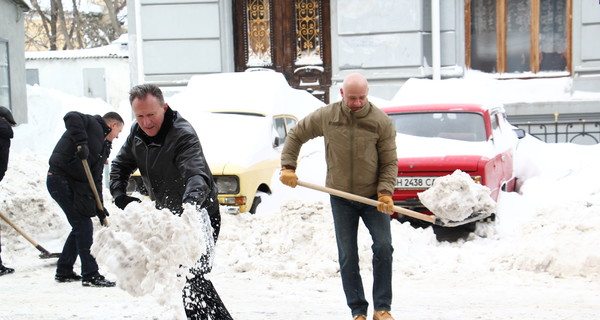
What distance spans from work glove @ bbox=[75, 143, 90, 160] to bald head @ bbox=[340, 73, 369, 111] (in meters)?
2.80

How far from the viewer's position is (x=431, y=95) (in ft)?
39.0

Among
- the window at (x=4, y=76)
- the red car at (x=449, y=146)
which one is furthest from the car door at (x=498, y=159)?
the window at (x=4, y=76)

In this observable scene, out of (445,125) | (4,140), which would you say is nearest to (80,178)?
(4,140)

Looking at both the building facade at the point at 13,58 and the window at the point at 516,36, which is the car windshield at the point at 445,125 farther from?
the building facade at the point at 13,58

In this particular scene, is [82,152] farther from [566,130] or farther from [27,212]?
[566,130]

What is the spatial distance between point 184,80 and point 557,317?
11.5 meters

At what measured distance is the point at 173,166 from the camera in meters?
4.59

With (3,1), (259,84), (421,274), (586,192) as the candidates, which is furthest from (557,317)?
(3,1)

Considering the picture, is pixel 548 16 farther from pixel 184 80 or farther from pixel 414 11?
pixel 184 80

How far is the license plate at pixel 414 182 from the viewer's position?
28.3 ft

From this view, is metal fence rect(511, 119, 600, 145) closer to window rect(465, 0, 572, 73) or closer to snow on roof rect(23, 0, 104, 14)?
window rect(465, 0, 572, 73)

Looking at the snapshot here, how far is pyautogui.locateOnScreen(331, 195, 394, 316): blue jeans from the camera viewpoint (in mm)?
5254

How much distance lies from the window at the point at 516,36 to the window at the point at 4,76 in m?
9.62

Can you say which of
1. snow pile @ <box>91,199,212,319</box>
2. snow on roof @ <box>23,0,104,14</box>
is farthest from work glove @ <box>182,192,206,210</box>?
snow on roof @ <box>23,0,104,14</box>
